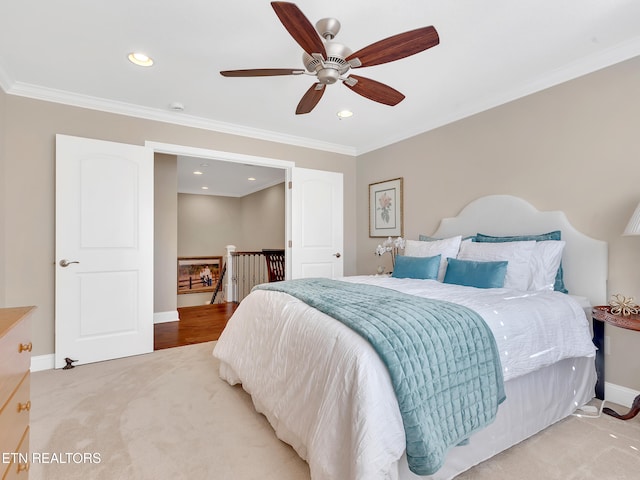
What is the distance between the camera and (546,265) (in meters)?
2.45

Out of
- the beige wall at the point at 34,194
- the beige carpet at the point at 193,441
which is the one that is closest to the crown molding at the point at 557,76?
the beige carpet at the point at 193,441

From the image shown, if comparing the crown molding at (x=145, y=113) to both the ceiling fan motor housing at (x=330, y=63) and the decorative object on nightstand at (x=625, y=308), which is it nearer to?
the ceiling fan motor housing at (x=330, y=63)

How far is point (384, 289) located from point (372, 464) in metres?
1.27

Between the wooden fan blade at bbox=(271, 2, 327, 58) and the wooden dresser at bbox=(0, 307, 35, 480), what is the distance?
1535 millimetres

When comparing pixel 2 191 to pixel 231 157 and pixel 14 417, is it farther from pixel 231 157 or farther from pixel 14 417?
pixel 14 417

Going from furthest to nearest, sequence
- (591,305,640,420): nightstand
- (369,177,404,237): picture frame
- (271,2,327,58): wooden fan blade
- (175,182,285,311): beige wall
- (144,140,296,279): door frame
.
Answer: (175,182,285,311): beige wall < (369,177,404,237): picture frame < (144,140,296,279): door frame < (591,305,640,420): nightstand < (271,2,327,58): wooden fan blade

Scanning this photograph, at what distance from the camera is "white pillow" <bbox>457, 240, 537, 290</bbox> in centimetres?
246

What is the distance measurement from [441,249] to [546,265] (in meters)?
0.85

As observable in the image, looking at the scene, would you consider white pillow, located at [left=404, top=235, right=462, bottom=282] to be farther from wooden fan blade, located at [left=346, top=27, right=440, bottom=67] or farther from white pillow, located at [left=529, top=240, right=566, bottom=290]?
wooden fan blade, located at [left=346, top=27, right=440, bottom=67]

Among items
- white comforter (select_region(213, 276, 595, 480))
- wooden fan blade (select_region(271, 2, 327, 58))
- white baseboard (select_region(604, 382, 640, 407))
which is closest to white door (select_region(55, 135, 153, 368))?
white comforter (select_region(213, 276, 595, 480))

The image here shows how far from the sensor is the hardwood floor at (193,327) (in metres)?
3.78

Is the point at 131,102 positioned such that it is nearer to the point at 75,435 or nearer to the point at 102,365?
the point at 102,365

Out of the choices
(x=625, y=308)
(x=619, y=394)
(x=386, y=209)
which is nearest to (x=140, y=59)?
(x=386, y=209)

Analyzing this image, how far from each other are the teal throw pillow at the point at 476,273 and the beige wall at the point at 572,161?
0.75 metres
